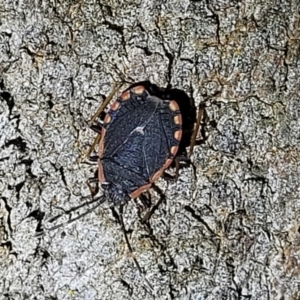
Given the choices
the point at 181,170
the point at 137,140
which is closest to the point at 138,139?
the point at 137,140

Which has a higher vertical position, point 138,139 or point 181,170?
point 138,139

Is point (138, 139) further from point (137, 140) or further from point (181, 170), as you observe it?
point (181, 170)

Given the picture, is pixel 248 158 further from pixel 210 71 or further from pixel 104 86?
pixel 104 86

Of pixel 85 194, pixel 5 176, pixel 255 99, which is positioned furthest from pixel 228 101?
pixel 5 176
